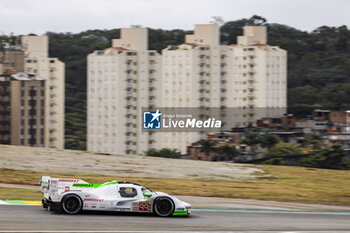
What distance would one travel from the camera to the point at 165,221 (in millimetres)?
18203

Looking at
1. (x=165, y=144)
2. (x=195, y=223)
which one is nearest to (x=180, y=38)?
(x=165, y=144)

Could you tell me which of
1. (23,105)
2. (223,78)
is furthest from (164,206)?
(223,78)

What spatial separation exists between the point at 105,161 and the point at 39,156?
455cm

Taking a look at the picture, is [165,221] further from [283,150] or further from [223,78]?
[223,78]

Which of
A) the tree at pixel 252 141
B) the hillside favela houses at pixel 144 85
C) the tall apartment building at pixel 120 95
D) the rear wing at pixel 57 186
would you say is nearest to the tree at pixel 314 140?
the tree at pixel 252 141

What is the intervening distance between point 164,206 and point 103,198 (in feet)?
6.80

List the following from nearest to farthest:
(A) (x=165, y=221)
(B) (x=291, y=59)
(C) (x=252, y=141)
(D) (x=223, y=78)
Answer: (A) (x=165, y=221), (C) (x=252, y=141), (D) (x=223, y=78), (B) (x=291, y=59)

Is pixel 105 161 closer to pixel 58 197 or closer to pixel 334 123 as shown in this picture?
pixel 58 197

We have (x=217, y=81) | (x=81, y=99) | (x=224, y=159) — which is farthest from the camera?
(x=81, y=99)

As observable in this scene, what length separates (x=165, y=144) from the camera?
301ft

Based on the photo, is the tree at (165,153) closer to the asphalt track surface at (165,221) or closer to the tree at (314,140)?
the tree at (314,140)

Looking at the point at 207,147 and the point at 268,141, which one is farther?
the point at 268,141

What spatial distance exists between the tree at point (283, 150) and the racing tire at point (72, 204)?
56.4 meters

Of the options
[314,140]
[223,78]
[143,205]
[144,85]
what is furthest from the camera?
[223,78]
